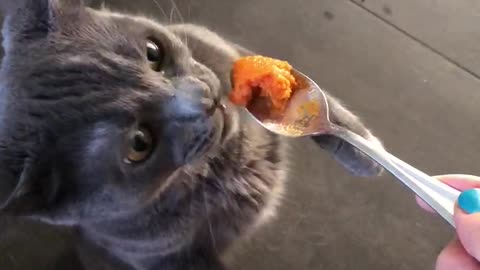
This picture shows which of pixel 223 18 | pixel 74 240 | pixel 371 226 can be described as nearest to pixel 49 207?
pixel 74 240

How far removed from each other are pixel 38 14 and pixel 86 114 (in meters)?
0.17

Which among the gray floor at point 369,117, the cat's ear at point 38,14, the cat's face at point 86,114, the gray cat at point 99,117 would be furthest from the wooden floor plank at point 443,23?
the cat's ear at point 38,14

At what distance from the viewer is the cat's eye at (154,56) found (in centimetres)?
99

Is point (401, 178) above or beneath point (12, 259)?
above

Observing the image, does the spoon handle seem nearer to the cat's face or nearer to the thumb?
the thumb

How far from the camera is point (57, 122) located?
902mm

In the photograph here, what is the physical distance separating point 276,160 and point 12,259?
74cm

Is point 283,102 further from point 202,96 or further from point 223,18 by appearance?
point 223,18

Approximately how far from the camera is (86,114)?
0.90 metres

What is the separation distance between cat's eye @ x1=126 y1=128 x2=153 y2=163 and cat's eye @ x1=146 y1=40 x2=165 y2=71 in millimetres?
109

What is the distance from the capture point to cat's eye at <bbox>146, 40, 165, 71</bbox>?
3.24 feet

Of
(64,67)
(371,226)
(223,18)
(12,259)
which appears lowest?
(12,259)

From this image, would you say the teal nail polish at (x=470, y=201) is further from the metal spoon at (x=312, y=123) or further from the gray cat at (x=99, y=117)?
the gray cat at (x=99, y=117)

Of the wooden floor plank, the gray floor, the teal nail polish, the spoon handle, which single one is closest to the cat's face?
the spoon handle
